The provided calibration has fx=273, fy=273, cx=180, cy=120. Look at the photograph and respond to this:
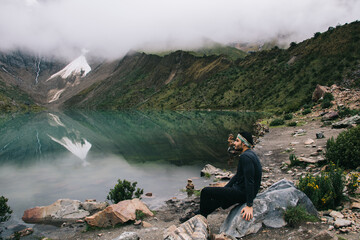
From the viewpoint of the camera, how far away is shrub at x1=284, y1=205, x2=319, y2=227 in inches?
315

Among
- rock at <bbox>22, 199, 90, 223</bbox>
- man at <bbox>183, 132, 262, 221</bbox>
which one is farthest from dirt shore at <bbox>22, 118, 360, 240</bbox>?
man at <bbox>183, 132, 262, 221</bbox>

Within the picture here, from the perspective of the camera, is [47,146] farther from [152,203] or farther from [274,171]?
[274,171]

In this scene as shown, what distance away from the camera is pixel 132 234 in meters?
9.29

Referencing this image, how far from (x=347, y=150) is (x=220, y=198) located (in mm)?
8648

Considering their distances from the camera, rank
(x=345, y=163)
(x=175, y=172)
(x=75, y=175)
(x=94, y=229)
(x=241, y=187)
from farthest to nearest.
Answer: (x=75, y=175) → (x=175, y=172) → (x=345, y=163) → (x=94, y=229) → (x=241, y=187)

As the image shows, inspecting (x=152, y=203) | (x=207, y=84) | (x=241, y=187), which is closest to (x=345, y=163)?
(x=241, y=187)

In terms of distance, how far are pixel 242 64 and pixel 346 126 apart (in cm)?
14871

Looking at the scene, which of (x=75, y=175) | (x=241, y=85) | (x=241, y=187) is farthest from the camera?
(x=241, y=85)

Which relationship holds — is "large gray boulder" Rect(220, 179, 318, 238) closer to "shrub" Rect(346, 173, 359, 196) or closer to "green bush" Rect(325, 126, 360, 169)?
"shrub" Rect(346, 173, 359, 196)

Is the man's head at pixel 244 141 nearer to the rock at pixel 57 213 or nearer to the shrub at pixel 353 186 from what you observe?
the shrub at pixel 353 186

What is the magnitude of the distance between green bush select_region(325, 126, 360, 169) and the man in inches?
272

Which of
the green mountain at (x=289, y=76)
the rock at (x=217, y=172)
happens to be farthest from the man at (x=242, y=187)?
the green mountain at (x=289, y=76)

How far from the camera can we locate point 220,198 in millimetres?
8672

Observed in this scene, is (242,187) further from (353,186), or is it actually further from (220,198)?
(353,186)
